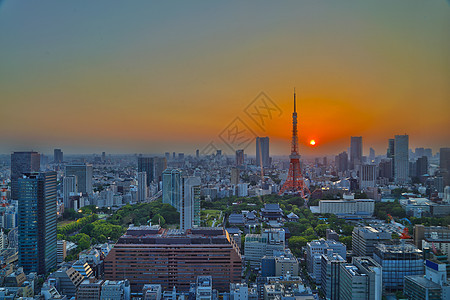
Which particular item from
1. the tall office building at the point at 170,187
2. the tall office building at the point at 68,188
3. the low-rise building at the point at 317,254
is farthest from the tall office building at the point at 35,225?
the tall office building at the point at 68,188

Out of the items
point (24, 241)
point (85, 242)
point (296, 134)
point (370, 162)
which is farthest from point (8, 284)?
point (370, 162)

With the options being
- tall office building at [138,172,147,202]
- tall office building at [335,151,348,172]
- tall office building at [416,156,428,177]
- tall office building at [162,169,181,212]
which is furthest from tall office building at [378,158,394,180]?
tall office building at [138,172,147,202]

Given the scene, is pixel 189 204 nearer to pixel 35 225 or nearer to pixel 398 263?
pixel 35 225

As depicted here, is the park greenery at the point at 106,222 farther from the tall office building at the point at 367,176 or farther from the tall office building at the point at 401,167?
the tall office building at the point at 367,176

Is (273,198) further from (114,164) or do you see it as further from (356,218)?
(114,164)

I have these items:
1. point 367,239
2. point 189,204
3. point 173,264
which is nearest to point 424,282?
point 367,239

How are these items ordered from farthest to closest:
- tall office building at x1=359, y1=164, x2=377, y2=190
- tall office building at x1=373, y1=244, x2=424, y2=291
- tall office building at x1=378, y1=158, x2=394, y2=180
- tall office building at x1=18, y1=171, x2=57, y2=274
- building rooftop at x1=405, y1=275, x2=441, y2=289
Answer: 1. tall office building at x1=359, y1=164, x2=377, y2=190
2. tall office building at x1=378, y1=158, x2=394, y2=180
3. tall office building at x1=18, y1=171, x2=57, y2=274
4. tall office building at x1=373, y1=244, x2=424, y2=291
5. building rooftop at x1=405, y1=275, x2=441, y2=289

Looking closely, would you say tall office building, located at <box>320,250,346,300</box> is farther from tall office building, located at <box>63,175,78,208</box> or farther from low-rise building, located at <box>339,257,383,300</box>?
tall office building, located at <box>63,175,78,208</box>
